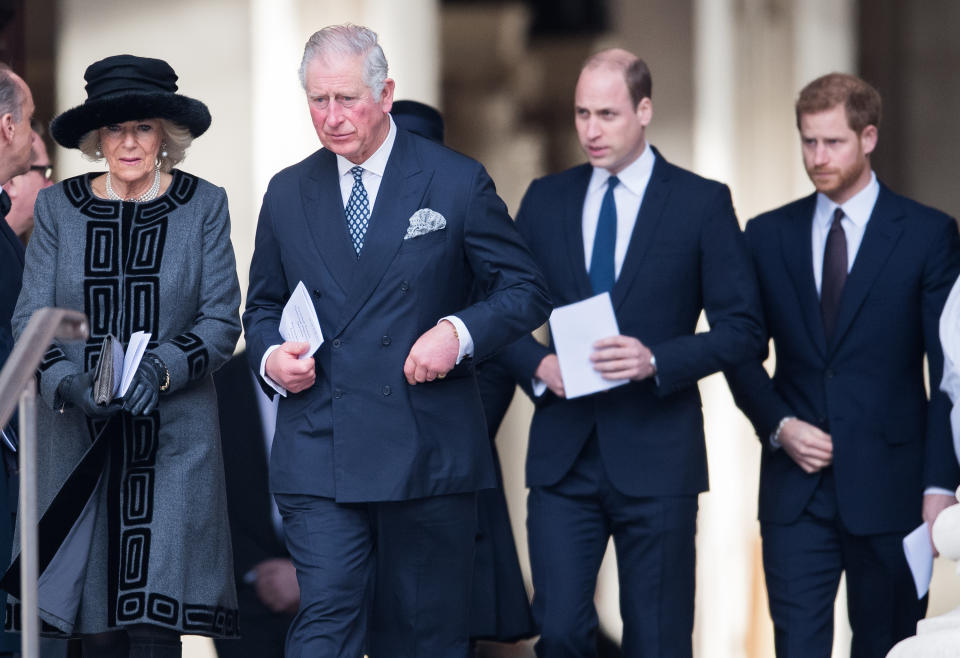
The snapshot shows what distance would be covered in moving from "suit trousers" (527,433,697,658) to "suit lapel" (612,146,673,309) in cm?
47

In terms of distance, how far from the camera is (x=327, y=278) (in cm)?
471

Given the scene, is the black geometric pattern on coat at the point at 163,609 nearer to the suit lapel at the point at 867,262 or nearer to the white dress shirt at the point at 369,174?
the white dress shirt at the point at 369,174

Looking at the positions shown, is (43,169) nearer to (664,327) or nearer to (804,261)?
(664,327)

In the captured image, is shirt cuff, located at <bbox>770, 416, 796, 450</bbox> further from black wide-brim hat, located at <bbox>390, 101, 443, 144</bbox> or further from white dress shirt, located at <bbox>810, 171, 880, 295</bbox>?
black wide-brim hat, located at <bbox>390, 101, 443, 144</bbox>

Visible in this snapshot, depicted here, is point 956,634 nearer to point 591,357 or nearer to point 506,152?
point 591,357

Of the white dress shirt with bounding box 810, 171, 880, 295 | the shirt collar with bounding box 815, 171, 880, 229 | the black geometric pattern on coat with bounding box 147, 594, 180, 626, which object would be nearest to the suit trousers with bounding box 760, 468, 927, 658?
the white dress shirt with bounding box 810, 171, 880, 295

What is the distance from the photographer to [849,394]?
18.6ft

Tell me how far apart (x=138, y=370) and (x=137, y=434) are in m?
0.24

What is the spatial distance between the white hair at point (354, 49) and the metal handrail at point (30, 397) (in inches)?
42.3

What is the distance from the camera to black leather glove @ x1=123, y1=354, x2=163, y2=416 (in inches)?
183

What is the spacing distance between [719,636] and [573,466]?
308cm

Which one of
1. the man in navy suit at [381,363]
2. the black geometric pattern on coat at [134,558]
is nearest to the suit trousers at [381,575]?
the man in navy suit at [381,363]

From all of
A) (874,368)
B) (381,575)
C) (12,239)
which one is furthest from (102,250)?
(874,368)

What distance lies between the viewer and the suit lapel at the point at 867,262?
568cm
